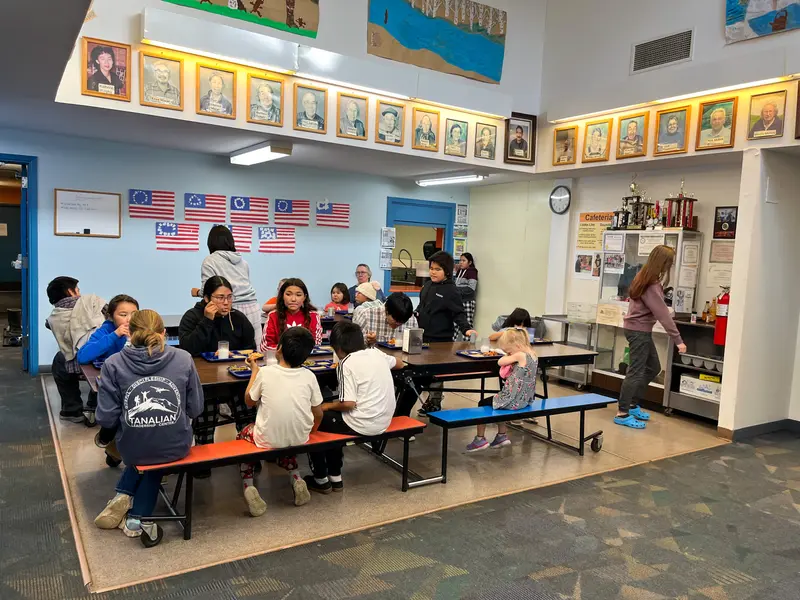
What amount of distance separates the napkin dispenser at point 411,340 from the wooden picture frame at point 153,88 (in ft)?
8.84

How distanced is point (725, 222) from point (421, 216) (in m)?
4.21

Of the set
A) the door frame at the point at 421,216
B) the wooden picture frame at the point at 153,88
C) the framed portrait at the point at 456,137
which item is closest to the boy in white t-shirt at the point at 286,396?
the wooden picture frame at the point at 153,88

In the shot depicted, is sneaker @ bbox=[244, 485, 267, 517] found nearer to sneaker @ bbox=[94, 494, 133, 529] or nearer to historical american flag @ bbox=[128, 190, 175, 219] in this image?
sneaker @ bbox=[94, 494, 133, 529]

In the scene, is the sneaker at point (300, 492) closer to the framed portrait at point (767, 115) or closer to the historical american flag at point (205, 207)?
the historical american flag at point (205, 207)

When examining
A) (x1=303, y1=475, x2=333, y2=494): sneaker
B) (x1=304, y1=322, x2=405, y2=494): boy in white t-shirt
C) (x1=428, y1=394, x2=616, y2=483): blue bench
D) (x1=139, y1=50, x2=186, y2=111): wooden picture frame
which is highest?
(x1=139, y1=50, x2=186, y2=111): wooden picture frame

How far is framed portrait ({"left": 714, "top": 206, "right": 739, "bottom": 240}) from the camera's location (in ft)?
19.5

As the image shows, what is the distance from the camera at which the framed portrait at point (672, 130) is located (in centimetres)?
571

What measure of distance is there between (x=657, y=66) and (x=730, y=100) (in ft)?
3.11

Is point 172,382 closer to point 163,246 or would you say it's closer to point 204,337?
point 204,337

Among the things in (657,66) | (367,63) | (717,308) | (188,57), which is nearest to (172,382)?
(188,57)

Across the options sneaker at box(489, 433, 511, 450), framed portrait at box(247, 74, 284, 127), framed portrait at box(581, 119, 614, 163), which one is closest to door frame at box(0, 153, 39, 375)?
framed portrait at box(247, 74, 284, 127)

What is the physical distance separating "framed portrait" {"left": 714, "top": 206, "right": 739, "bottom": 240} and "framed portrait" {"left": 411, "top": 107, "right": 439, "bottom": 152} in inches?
117

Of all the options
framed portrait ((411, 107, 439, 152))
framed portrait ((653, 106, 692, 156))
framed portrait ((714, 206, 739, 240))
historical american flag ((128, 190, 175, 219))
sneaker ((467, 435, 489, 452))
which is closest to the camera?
sneaker ((467, 435, 489, 452))

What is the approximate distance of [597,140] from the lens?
21.3 ft
